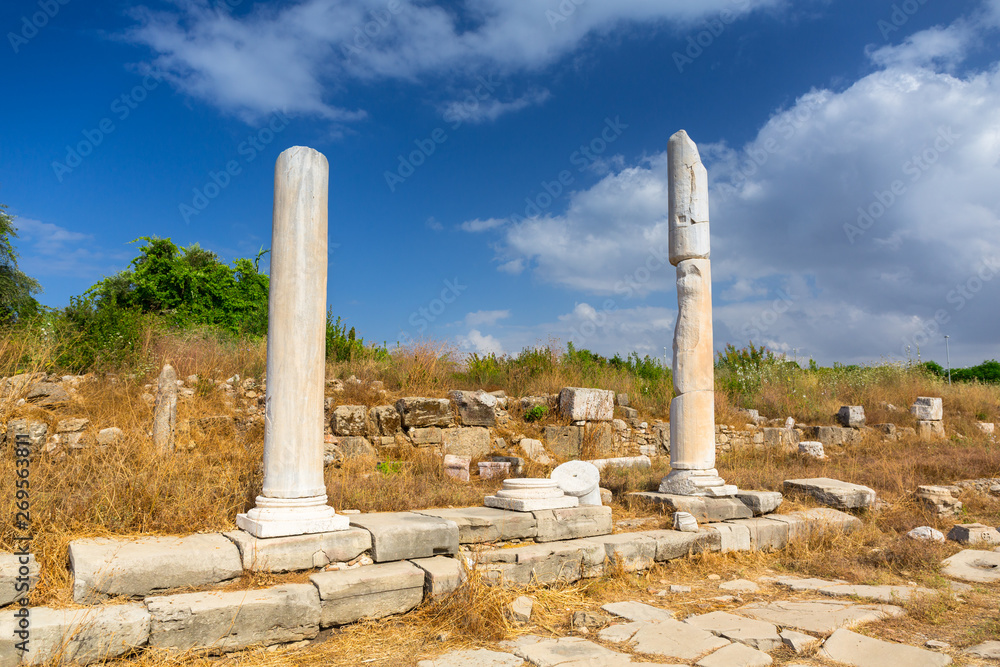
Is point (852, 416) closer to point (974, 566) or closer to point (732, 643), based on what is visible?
point (974, 566)

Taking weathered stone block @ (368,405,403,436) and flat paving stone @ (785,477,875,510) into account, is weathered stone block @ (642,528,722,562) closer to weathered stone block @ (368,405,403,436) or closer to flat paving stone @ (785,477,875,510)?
flat paving stone @ (785,477,875,510)

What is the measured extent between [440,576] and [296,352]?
6.88 feet

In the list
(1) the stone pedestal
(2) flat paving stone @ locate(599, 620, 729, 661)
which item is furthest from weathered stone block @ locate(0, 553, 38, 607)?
(1) the stone pedestal

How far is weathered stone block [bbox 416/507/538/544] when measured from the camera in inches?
221

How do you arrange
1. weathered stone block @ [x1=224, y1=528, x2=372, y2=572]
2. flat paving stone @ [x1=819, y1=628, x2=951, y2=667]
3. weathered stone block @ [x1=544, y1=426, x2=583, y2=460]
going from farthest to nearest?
weathered stone block @ [x1=544, y1=426, x2=583, y2=460]
weathered stone block @ [x1=224, y1=528, x2=372, y2=572]
flat paving stone @ [x1=819, y1=628, x2=951, y2=667]

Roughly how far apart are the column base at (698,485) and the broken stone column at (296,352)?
4403 mm

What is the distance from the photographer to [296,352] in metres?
5.12

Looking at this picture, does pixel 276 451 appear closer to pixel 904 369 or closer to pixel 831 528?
pixel 831 528

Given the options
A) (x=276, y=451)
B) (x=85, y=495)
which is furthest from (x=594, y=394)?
(x=85, y=495)

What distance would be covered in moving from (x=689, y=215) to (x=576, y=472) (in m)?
3.66

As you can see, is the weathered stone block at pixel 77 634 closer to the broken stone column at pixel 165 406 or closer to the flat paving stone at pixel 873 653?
the broken stone column at pixel 165 406

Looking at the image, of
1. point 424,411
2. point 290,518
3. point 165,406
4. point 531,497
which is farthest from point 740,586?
point 165,406

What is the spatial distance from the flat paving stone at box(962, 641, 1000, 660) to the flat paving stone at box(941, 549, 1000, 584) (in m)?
1.96

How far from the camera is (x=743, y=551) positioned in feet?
22.3
